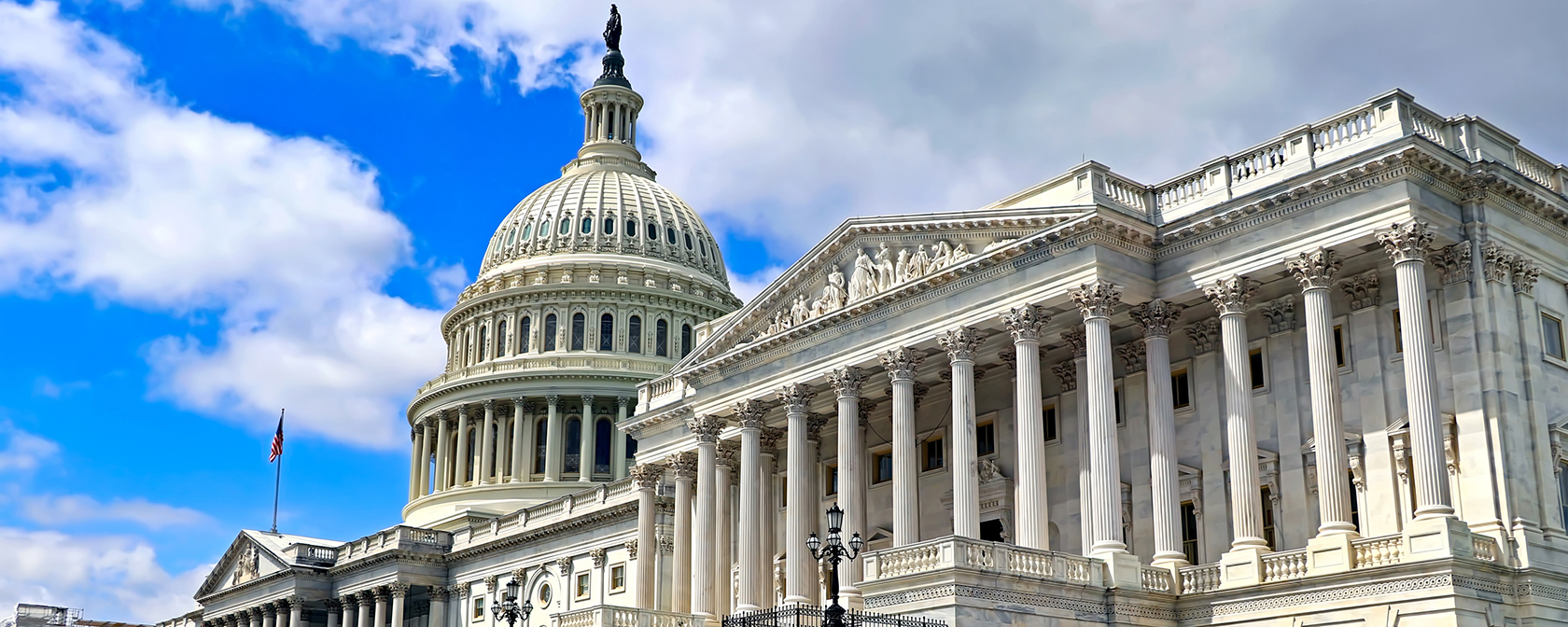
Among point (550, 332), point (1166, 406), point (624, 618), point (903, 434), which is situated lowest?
point (624, 618)

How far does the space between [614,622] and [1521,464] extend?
91.9 ft

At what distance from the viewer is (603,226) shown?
107 m

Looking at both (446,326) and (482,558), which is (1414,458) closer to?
(482,558)

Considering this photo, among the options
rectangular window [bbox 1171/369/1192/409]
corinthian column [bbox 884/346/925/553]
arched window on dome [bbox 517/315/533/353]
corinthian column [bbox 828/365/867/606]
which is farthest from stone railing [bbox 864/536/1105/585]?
arched window on dome [bbox 517/315/533/353]

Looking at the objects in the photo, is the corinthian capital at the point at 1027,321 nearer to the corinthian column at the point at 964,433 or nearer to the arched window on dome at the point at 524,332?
the corinthian column at the point at 964,433

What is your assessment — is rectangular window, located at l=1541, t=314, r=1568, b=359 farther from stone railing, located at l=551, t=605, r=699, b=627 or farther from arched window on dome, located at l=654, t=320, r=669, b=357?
arched window on dome, located at l=654, t=320, r=669, b=357

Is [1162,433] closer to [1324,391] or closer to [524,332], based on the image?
[1324,391]

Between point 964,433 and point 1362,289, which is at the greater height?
point 1362,289

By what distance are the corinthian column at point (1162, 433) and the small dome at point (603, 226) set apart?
69027 mm

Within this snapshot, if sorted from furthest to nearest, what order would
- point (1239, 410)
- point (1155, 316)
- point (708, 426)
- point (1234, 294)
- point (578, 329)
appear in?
point (578, 329), point (708, 426), point (1155, 316), point (1234, 294), point (1239, 410)

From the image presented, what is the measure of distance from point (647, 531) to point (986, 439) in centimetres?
1626

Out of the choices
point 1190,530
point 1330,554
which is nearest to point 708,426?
point 1190,530

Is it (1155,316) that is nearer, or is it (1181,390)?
(1155,316)

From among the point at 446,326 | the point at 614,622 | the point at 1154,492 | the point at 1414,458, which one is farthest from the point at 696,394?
the point at 446,326
